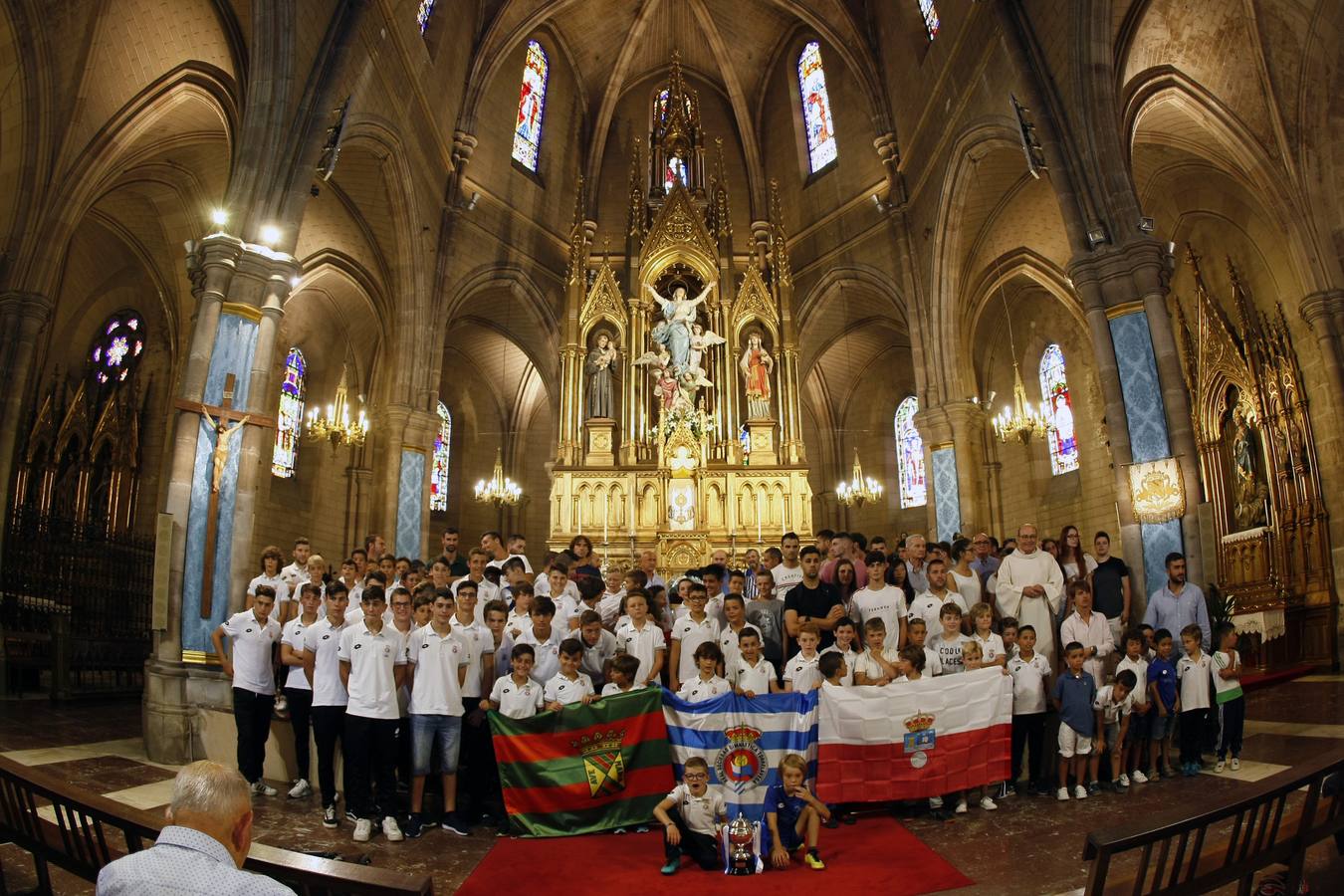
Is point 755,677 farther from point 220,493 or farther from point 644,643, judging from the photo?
point 220,493

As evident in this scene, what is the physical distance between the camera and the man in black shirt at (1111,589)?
7461 millimetres

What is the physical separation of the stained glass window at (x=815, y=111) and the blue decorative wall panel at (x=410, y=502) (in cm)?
1225

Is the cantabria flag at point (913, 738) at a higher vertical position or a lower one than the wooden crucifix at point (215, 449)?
lower

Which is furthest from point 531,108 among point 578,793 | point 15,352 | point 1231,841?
point 1231,841

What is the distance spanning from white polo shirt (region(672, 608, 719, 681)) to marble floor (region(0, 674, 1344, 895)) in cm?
135

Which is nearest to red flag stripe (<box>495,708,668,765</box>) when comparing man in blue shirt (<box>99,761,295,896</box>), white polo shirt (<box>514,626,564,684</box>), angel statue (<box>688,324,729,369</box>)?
white polo shirt (<box>514,626,564,684</box>)

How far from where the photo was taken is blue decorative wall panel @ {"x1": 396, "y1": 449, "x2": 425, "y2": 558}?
53.2ft

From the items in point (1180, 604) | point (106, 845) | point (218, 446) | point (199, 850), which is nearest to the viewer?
point (199, 850)

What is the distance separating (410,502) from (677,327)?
6.59m

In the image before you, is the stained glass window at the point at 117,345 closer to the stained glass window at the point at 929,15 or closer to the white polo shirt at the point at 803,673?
the white polo shirt at the point at 803,673

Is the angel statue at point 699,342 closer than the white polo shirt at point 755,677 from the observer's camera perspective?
No

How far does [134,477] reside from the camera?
16609mm

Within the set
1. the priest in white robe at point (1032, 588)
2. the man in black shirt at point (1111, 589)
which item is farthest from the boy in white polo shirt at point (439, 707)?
the man in black shirt at point (1111, 589)

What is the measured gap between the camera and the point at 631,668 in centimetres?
571
